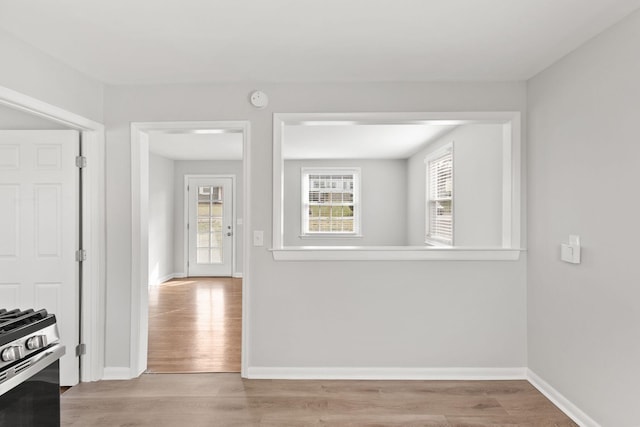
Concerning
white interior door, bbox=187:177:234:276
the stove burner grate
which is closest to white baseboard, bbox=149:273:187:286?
white interior door, bbox=187:177:234:276

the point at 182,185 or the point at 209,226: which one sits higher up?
the point at 182,185

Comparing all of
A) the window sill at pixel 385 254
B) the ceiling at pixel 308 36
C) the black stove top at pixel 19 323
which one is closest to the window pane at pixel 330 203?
the window sill at pixel 385 254

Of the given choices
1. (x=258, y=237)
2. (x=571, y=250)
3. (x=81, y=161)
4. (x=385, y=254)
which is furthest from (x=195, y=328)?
(x=571, y=250)

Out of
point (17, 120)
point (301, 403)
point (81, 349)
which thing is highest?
point (17, 120)

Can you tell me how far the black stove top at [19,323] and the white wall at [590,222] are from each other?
285 centimetres

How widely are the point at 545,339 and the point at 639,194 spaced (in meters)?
1.29

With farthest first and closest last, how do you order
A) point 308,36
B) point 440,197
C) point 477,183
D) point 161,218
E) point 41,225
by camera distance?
1. point 161,218
2. point 440,197
3. point 477,183
4. point 41,225
5. point 308,36

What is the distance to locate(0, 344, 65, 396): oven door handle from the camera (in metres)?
1.44

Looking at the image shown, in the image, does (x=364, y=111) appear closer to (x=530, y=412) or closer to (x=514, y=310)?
(x=514, y=310)

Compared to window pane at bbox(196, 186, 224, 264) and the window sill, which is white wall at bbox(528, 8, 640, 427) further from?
window pane at bbox(196, 186, 224, 264)

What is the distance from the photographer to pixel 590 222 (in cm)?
233

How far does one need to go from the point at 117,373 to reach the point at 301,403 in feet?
5.02

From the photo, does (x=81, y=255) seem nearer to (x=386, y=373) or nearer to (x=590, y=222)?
(x=386, y=373)

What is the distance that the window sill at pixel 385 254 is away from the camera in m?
3.03
